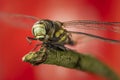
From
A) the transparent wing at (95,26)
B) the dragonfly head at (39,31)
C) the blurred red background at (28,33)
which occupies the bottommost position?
the blurred red background at (28,33)

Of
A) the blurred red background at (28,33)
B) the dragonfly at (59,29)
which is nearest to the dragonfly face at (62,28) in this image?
the dragonfly at (59,29)

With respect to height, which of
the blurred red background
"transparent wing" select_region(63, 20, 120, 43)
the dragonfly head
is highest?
the dragonfly head

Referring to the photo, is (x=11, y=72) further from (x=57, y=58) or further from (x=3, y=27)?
(x=57, y=58)

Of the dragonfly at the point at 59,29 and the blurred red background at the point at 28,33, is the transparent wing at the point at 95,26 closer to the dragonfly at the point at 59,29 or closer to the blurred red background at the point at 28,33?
the dragonfly at the point at 59,29

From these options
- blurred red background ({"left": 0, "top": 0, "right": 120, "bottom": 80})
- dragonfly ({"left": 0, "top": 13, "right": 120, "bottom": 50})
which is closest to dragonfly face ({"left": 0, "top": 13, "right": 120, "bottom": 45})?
dragonfly ({"left": 0, "top": 13, "right": 120, "bottom": 50})

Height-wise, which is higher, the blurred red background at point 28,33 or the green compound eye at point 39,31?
the green compound eye at point 39,31


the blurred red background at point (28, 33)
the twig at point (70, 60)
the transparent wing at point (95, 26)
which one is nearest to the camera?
the twig at point (70, 60)

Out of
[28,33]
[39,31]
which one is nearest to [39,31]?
[39,31]

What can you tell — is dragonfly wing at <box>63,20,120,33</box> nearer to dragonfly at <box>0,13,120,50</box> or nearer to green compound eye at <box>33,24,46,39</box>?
dragonfly at <box>0,13,120,50</box>

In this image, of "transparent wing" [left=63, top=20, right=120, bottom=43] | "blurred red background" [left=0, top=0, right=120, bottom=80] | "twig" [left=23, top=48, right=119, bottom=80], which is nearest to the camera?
"twig" [left=23, top=48, right=119, bottom=80]

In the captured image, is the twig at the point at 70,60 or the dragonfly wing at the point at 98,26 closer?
the twig at the point at 70,60
